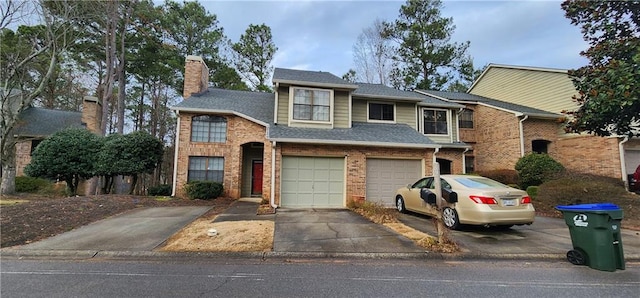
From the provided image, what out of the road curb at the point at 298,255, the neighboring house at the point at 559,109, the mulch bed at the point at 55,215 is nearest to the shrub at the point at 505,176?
the neighboring house at the point at 559,109

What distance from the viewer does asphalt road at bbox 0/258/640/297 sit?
395 centimetres

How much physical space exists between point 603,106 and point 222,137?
14.6 metres

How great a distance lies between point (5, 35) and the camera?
16.4m

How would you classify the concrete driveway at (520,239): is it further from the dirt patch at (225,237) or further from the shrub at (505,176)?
the shrub at (505,176)

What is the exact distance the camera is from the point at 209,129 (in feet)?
48.6

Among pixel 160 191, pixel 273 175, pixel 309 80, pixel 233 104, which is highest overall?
pixel 309 80

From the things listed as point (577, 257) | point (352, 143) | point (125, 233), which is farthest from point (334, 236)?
point (352, 143)

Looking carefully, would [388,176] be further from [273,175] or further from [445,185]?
[273,175]

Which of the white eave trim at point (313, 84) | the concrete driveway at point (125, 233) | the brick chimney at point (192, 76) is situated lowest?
the concrete driveway at point (125, 233)

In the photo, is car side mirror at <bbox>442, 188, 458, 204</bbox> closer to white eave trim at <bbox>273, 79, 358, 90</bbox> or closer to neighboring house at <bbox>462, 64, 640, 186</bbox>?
white eave trim at <bbox>273, 79, 358, 90</bbox>

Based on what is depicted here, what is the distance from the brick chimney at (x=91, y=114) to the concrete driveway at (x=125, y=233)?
14253 mm

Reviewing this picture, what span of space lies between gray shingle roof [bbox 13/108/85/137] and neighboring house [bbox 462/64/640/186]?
26688 mm

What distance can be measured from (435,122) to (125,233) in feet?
50.0

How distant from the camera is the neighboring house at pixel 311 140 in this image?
454 inches
